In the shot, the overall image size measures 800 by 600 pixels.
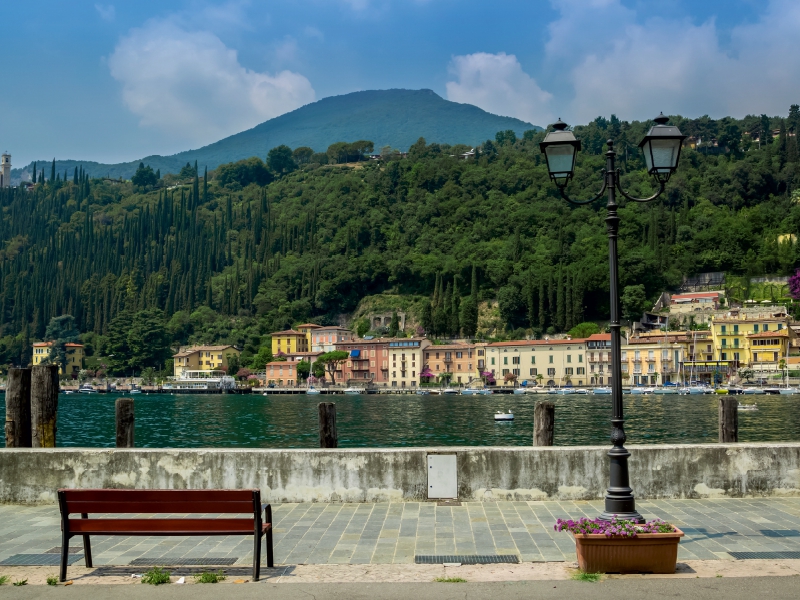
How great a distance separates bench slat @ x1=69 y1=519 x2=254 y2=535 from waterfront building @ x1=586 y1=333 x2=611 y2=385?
10661cm

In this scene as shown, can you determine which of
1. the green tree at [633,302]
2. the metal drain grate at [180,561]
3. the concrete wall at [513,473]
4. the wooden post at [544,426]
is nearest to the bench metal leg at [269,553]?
the metal drain grate at [180,561]

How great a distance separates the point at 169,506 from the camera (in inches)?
246

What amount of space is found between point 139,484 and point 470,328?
123m

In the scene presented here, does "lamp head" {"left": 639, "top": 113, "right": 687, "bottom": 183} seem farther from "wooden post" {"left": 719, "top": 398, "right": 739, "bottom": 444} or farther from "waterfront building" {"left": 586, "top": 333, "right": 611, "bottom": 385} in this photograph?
"waterfront building" {"left": 586, "top": 333, "right": 611, "bottom": 385}

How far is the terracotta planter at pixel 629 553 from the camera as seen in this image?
6.30 m

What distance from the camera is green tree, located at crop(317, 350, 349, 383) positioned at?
125188mm

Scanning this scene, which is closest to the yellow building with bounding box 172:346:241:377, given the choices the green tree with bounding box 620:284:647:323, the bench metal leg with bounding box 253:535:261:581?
the green tree with bounding box 620:284:647:323

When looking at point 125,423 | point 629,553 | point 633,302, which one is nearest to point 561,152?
point 629,553

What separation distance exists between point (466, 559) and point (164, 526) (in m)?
2.51

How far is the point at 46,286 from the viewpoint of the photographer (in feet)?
545

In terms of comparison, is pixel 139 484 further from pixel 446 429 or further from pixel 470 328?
pixel 470 328

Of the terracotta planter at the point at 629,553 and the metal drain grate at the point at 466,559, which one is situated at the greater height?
the terracotta planter at the point at 629,553

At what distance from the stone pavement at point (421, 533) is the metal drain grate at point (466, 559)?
0.28 feet

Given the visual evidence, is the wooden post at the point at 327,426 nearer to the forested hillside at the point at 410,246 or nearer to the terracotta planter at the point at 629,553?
the terracotta planter at the point at 629,553
